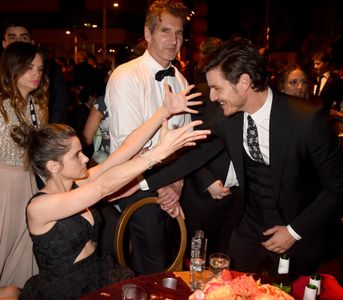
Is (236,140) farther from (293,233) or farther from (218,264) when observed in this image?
(218,264)

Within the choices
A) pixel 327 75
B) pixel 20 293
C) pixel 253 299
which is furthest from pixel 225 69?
pixel 327 75

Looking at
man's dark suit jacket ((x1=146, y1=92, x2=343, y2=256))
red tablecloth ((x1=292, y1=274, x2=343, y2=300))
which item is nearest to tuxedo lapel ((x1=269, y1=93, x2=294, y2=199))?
man's dark suit jacket ((x1=146, y1=92, x2=343, y2=256))

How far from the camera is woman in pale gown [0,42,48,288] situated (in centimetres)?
261

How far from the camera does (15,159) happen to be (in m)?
2.63

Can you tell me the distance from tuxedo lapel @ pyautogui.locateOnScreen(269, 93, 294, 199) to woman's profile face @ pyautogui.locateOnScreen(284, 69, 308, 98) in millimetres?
1666

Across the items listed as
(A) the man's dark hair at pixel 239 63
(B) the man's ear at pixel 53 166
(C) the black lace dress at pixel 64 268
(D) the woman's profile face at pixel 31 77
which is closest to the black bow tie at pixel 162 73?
(A) the man's dark hair at pixel 239 63

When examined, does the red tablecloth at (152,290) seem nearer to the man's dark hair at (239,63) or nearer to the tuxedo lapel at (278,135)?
the tuxedo lapel at (278,135)

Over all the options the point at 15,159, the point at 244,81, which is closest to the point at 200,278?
the point at 244,81

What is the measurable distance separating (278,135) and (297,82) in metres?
1.78

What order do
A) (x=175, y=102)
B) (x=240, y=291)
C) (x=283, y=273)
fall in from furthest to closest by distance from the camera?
(x=175, y=102) → (x=283, y=273) → (x=240, y=291)

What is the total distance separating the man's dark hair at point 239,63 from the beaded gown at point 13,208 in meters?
1.40

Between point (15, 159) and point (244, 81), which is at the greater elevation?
point (244, 81)

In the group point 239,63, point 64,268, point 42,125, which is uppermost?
point 239,63

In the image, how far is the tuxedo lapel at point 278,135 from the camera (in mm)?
2297
